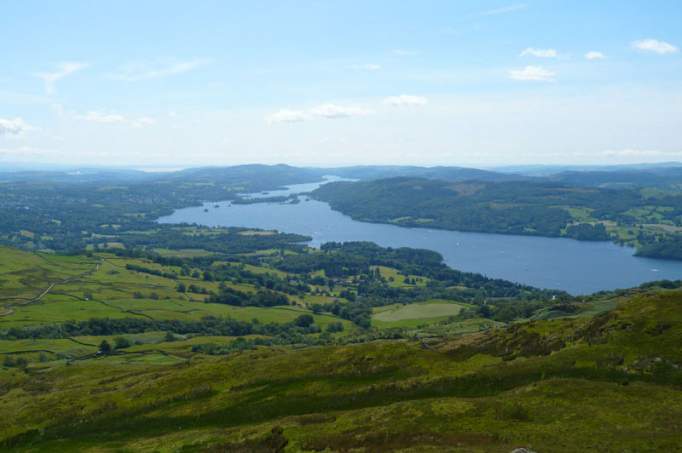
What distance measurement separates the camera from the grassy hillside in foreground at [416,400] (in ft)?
135

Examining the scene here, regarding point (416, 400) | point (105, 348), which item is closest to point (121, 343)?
point (105, 348)

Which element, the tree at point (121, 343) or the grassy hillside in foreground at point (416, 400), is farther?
the tree at point (121, 343)

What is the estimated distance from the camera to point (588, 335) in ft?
212

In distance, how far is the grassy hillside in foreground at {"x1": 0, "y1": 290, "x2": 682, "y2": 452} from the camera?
135 ft

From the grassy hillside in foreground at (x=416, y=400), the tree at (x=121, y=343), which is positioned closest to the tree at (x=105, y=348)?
the tree at (x=121, y=343)

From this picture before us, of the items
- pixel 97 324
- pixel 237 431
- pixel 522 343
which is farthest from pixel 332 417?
pixel 97 324

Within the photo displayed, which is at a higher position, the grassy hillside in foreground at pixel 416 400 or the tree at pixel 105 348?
the grassy hillside in foreground at pixel 416 400

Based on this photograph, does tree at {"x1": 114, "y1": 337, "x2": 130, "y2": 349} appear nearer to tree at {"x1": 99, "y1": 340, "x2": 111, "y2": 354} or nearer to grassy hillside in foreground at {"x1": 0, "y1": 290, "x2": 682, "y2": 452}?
tree at {"x1": 99, "y1": 340, "x2": 111, "y2": 354}

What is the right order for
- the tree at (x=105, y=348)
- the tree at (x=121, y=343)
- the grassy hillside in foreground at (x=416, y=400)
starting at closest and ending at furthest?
the grassy hillside in foreground at (x=416, y=400) < the tree at (x=105, y=348) < the tree at (x=121, y=343)

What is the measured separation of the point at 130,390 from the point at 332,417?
42.6m

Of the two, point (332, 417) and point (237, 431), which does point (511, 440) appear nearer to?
point (332, 417)

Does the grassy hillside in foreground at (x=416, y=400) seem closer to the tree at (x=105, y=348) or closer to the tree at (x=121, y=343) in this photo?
the tree at (x=105, y=348)

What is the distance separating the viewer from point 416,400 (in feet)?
169

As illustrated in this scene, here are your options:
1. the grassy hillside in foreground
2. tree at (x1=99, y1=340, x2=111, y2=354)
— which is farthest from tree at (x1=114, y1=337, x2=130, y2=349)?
the grassy hillside in foreground
